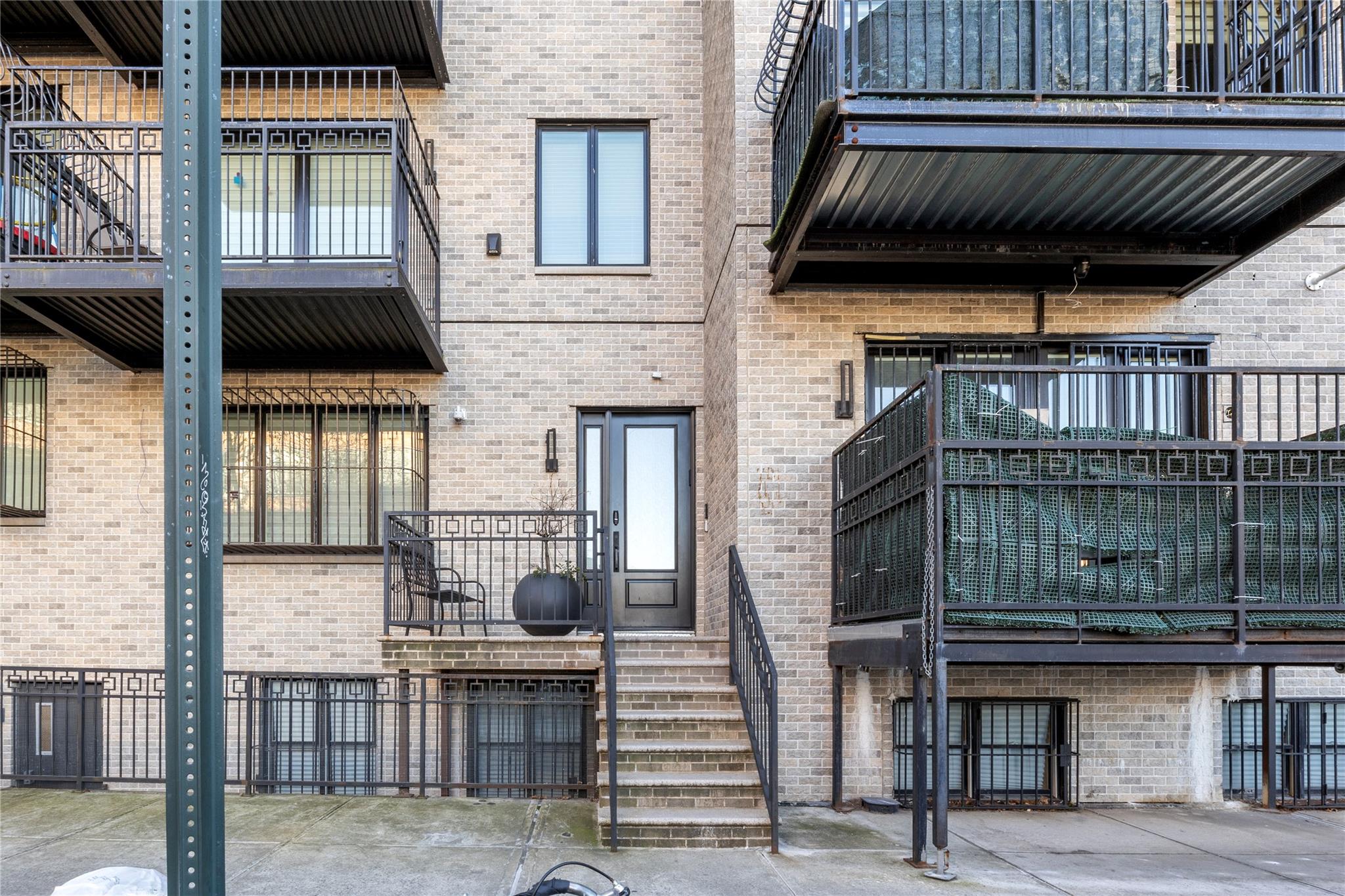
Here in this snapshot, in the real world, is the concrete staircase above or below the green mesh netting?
below

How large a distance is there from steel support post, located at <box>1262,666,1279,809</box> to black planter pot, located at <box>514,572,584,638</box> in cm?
561

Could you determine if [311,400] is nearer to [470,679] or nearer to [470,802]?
[470,679]

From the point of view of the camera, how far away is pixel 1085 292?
28.4ft

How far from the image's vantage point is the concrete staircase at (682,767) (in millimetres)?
6527

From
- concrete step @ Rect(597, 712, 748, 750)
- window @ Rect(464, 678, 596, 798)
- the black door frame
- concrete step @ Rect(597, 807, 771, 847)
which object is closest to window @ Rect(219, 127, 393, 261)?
A: the black door frame

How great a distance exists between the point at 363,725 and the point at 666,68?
7.34m

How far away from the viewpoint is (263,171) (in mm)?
8734

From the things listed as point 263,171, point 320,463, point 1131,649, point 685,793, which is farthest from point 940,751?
point 263,171

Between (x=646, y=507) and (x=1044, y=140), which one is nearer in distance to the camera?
(x=1044, y=140)

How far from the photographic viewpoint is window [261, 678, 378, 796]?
8.84 metres

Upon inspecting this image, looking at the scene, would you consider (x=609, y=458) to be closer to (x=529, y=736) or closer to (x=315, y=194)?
(x=529, y=736)

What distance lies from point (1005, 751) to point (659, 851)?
139 inches

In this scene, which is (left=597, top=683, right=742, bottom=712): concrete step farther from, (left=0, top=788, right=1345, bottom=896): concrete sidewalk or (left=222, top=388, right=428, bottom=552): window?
(left=222, top=388, right=428, bottom=552): window

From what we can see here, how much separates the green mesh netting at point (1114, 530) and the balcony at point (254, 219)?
4.83 meters
